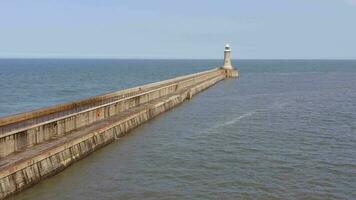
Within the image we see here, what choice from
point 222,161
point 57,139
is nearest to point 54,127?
point 57,139

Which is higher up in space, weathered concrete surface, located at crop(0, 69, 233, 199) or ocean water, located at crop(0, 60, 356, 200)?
weathered concrete surface, located at crop(0, 69, 233, 199)

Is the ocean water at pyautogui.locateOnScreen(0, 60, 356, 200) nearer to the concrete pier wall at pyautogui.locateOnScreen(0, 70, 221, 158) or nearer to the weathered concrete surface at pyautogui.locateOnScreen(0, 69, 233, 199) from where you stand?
the weathered concrete surface at pyautogui.locateOnScreen(0, 69, 233, 199)

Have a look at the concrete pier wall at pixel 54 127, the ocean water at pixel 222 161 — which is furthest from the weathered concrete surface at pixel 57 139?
the ocean water at pixel 222 161

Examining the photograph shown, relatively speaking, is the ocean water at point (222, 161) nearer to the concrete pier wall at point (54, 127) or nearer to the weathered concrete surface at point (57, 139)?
the weathered concrete surface at point (57, 139)

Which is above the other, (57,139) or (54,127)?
(54,127)

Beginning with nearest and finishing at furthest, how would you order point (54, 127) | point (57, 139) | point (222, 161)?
point (57, 139), point (222, 161), point (54, 127)

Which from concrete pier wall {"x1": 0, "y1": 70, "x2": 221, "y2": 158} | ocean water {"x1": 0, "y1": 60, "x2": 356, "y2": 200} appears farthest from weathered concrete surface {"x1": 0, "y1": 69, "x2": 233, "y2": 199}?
ocean water {"x1": 0, "y1": 60, "x2": 356, "y2": 200}

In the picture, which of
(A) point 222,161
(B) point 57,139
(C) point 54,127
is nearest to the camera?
(B) point 57,139

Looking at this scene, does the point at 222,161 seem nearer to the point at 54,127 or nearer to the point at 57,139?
the point at 57,139

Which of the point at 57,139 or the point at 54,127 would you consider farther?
the point at 54,127

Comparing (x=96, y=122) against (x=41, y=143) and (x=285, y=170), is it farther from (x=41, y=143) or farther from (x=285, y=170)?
(x=285, y=170)

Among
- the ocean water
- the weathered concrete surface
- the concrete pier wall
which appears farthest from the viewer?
the concrete pier wall

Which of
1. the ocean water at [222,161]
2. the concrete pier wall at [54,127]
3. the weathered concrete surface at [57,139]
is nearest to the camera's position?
the weathered concrete surface at [57,139]

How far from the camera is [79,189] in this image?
69.9 ft
